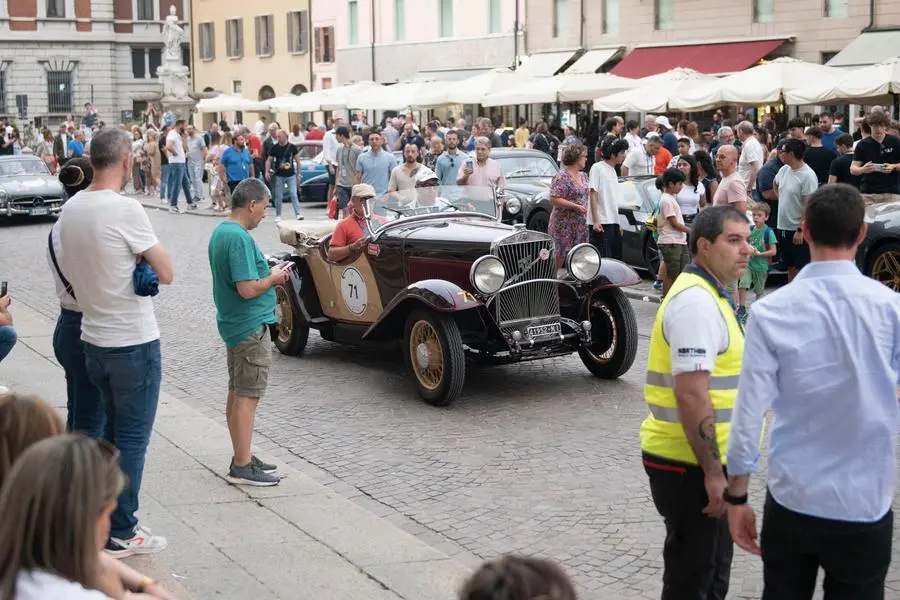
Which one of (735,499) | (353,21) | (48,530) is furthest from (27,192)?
(353,21)

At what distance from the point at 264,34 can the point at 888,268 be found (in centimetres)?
5130

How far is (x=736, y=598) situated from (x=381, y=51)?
157ft

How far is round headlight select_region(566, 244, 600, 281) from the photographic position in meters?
9.64

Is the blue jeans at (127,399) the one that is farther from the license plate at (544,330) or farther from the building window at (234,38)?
the building window at (234,38)

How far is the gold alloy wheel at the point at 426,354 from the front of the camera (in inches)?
363

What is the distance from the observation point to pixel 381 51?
51.8 meters

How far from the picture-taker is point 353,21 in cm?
5409

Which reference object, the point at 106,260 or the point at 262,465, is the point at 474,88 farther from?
the point at 106,260

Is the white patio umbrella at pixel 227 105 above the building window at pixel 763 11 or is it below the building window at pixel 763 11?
below

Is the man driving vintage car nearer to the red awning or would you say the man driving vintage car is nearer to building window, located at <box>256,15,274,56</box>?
the red awning

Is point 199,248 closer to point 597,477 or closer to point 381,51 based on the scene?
point 597,477

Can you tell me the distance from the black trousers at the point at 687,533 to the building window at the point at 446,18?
44693mm

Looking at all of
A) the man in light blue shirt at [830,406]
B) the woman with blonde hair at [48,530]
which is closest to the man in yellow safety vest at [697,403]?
the man in light blue shirt at [830,406]

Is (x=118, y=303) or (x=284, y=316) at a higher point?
(x=118, y=303)
